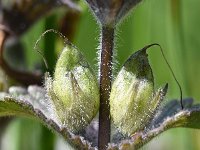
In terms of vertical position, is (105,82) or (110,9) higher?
(110,9)

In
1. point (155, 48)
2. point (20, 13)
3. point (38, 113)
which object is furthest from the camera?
point (155, 48)

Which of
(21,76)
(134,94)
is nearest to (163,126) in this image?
(134,94)

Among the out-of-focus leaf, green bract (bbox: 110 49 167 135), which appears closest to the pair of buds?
green bract (bbox: 110 49 167 135)

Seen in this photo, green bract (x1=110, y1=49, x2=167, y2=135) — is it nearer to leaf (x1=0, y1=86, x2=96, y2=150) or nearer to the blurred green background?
leaf (x1=0, y1=86, x2=96, y2=150)

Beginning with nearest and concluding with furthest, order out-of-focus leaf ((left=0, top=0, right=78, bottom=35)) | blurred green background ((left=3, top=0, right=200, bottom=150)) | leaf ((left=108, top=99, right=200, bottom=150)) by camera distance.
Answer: leaf ((left=108, top=99, right=200, bottom=150))
out-of-focus leaf ((left=0, top=0, right=78, bottom=35))
blurred green background ((left=3, top=0, right=200, bottom=150))

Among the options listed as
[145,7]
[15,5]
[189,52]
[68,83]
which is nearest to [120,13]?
[68,83]

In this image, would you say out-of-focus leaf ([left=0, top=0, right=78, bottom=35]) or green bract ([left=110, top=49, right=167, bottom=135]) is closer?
green bract ([left=110, top=49, right=167, bottom=135])

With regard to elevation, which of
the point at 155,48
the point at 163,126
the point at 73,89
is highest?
the point at 155,48

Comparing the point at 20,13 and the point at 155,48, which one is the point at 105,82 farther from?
the point at 155,48
